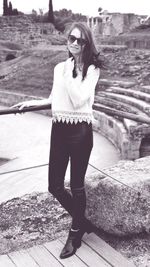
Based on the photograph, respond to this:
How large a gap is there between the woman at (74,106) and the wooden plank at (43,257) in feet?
0.28

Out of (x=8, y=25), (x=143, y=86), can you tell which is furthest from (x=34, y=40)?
(x=143, y=86)

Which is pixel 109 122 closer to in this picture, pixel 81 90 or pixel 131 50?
pixel 131 50

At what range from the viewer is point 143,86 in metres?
15.4

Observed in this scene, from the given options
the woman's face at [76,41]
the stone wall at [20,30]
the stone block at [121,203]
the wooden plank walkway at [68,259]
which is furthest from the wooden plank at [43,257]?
the stone wall at [20,30]

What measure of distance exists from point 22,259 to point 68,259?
0.33m

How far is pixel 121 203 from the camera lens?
115 inches

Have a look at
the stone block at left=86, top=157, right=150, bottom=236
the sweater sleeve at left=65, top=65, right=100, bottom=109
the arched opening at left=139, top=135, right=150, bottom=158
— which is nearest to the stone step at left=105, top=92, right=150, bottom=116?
the arched opening at left=139, top=135, right=150, bottom=158

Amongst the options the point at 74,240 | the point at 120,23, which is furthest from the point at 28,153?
the point at 120,23

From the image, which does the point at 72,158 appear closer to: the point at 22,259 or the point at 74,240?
the point at 74,240

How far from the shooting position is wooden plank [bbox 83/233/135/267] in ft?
8.76

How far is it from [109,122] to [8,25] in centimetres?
2851

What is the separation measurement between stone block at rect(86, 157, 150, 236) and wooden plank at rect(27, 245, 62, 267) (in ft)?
1.67

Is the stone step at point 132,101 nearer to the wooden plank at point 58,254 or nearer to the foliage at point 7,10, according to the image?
the wooden plank at point 58,254

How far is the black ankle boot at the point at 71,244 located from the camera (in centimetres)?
277
